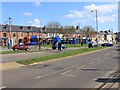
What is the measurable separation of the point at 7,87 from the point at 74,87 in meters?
2.90

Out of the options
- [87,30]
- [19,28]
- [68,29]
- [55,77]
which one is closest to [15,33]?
[19,28]

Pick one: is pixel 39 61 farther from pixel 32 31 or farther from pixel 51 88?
pixel 32 31

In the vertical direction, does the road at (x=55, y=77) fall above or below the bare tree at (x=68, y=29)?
below

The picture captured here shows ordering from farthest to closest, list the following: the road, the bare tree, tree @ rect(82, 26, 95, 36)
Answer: tree @ rect(82, 26, 95, 36) → the bare tree → the road

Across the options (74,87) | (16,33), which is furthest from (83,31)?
(74,87)

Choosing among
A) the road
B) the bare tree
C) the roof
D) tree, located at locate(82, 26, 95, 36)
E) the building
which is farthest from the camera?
tree, located at locate(82, 26, 95, 36)

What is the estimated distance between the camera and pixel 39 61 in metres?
28.8

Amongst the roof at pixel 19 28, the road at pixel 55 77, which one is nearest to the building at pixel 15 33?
the roof at pixel 19 28

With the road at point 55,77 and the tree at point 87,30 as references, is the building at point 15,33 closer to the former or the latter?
the tree at point 87,30

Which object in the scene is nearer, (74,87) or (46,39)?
(74,87)

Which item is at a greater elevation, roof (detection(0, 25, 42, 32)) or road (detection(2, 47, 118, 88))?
roof (detection(0, 25, 42, 32))

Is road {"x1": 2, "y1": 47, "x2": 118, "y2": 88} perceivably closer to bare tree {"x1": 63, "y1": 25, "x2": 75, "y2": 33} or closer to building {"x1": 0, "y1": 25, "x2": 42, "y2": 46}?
building {"x1": 0, "y1": 25, "x2": 42, "y2": 46}

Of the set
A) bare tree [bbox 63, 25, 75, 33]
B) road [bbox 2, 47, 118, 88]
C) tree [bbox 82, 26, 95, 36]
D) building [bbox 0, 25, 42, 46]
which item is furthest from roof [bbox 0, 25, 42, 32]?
road [bbox 2, 47, 118, 88]

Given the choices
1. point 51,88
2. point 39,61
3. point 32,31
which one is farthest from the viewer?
point 32,31
